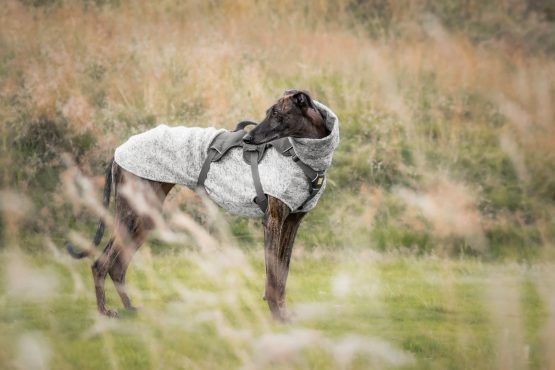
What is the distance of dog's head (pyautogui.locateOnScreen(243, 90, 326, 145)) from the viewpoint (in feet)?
16.1

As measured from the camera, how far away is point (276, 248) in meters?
5.11

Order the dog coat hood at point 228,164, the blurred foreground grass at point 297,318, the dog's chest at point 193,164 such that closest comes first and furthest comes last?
the blurred foreground grass at point 297,318 → the dog coat hood at point 228,164 → the dog's chest at point 193,164

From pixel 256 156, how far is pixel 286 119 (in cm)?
41

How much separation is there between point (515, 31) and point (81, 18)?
6990 millimetres

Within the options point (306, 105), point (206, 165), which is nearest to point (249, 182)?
point (206, 165)

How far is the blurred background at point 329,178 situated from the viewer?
4.82 m

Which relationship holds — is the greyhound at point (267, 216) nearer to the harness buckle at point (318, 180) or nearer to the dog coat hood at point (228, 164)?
the dog coat hood at point (228, 164)

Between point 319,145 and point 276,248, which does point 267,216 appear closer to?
point 276,248

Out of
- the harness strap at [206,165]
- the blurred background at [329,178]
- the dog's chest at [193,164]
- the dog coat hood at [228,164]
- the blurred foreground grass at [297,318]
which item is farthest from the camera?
the harness strap at [206,165]

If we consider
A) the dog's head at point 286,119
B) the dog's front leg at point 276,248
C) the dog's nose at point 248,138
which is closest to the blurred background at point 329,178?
the dog's front leg at point 276,248

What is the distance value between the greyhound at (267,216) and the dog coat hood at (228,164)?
0.05m

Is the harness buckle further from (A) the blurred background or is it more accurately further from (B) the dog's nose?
(A) the blurred background

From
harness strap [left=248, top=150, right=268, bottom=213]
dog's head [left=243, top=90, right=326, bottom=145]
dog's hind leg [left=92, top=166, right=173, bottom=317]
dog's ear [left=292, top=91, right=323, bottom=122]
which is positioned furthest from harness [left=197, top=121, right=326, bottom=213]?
dog's hind leg [left=92, top=166, right=173, bottom=317]

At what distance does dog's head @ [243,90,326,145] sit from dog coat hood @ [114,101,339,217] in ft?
0.28
